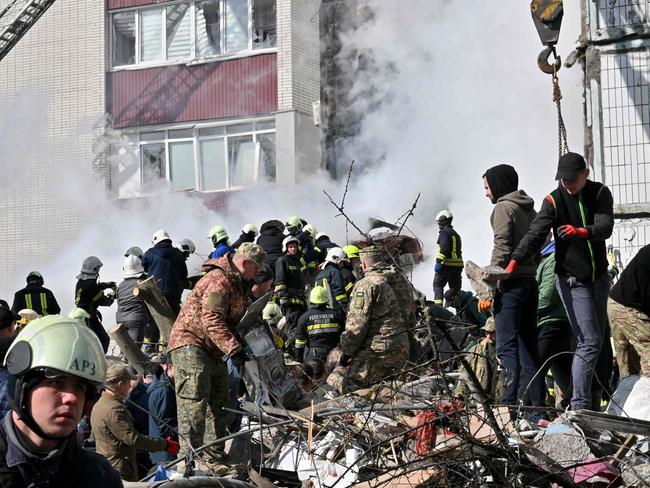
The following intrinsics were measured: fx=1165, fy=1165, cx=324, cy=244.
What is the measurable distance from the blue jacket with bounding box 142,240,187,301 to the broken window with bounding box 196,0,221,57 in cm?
1198

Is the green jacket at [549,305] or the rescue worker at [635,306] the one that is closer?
the rescue worker at [635,306]

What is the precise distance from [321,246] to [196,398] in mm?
8821

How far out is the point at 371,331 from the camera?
386 inches

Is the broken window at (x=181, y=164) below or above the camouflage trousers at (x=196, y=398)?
above

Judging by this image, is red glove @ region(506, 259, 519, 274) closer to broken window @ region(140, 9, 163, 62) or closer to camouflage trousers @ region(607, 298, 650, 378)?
camouflage trousers @ region(607, 298, 650, 378)

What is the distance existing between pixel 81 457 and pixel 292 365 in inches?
281

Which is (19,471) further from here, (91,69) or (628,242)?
(91,69)

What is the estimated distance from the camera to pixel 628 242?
12.8 m

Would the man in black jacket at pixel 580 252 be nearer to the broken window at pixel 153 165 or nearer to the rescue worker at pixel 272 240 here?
the rescue worker at pixel 272 240

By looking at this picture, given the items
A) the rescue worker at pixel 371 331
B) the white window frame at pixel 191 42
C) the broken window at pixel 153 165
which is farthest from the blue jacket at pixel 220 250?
the broken window at pixel 153 165

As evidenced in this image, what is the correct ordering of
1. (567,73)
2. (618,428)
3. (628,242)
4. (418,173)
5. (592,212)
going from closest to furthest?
(618,428), (592,212), (628,242), (567,73), (418,173)

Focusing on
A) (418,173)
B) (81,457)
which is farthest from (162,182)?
(81,457)

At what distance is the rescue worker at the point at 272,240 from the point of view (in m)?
15.5

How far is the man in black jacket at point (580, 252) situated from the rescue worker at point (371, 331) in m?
2.03
